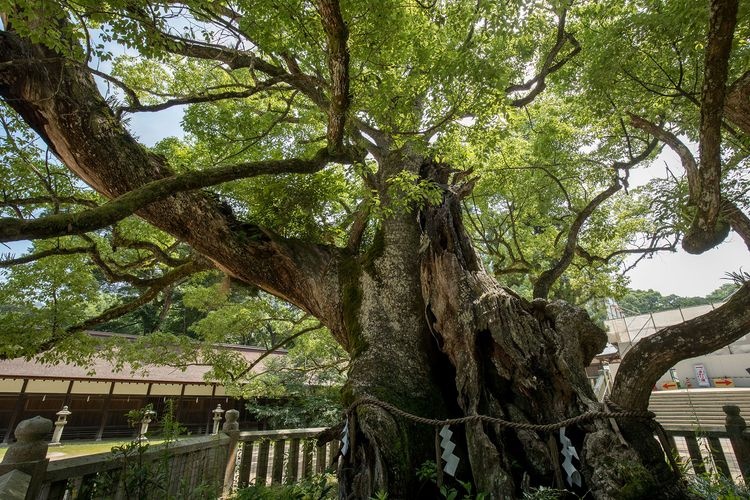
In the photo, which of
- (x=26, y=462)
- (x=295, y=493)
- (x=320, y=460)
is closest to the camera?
(x=26, y=462)

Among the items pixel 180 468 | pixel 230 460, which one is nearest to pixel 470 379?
pixel 180 468

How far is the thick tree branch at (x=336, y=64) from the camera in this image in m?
2.94

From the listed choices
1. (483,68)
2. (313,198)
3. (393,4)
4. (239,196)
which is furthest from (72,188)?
(483,68)

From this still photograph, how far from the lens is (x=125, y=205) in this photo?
2.74 meters

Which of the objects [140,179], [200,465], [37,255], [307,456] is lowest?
[307,456]

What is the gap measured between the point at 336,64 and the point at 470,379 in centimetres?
324

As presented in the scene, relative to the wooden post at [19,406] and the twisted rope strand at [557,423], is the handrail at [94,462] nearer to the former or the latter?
the twisted rope strand at [557,423]

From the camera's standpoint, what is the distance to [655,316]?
23.4m

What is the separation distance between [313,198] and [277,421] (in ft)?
34.6

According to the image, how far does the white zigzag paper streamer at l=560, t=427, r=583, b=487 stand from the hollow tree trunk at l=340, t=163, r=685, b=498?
0.06 metres

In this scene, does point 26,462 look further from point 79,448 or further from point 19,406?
point 19,406

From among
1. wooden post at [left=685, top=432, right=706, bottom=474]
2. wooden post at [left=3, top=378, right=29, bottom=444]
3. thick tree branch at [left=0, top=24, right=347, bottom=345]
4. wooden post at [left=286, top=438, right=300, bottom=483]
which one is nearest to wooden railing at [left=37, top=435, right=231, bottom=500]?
wooden post at [left=286, top=438, right=300, bottom=483]

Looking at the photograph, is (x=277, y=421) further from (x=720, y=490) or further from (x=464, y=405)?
(x=720, y=490)

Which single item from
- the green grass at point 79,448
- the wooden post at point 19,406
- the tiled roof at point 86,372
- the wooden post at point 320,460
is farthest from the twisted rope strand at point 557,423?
the wooden post at point 19,406
